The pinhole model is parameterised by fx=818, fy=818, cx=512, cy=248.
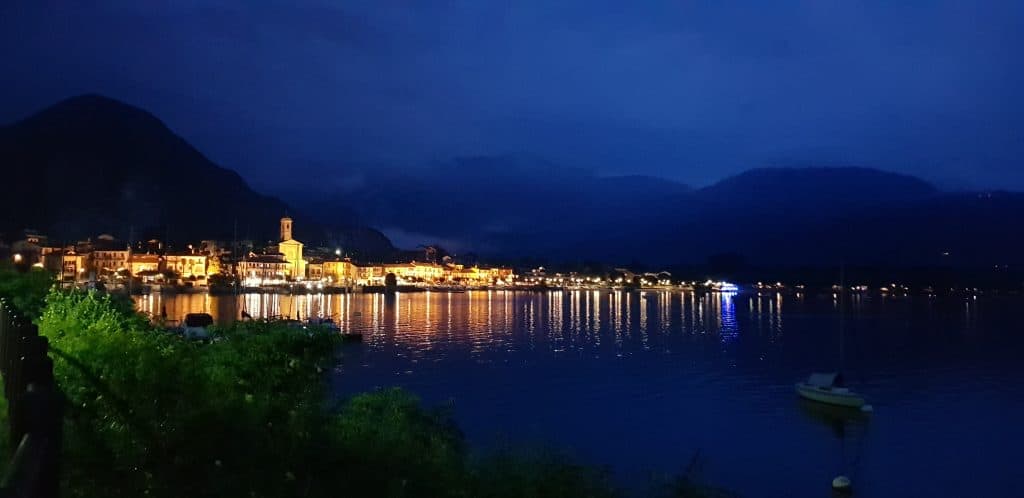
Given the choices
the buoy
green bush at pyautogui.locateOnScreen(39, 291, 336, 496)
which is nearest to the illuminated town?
the buoy

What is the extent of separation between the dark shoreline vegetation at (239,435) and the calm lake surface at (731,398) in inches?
59.2

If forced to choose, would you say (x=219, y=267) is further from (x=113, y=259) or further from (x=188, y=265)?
(x=113, y=259)

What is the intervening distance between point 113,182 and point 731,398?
473ft

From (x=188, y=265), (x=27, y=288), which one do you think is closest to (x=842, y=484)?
(x=27, y=288)

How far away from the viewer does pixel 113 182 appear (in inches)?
5920

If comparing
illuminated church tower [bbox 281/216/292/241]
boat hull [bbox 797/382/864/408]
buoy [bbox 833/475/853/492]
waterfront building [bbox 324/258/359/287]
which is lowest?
buoy [bbox 833/475/853/492]

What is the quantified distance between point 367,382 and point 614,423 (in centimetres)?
1052

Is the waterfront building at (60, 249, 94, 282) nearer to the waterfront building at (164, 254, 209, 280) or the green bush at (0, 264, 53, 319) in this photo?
the waterfront building at (164, 254, 209, 280)

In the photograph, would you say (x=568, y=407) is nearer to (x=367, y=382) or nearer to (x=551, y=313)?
(x=367, y=382)

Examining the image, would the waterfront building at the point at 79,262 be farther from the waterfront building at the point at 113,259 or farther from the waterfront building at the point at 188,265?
the waterfront building at the point at 188,265

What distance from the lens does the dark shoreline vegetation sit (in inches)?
230

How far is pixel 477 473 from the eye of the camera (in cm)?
870

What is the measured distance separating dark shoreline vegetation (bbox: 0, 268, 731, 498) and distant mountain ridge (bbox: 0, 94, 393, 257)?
124 meters

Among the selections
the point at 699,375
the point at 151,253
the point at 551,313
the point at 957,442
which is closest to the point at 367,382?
the point at 699,375
